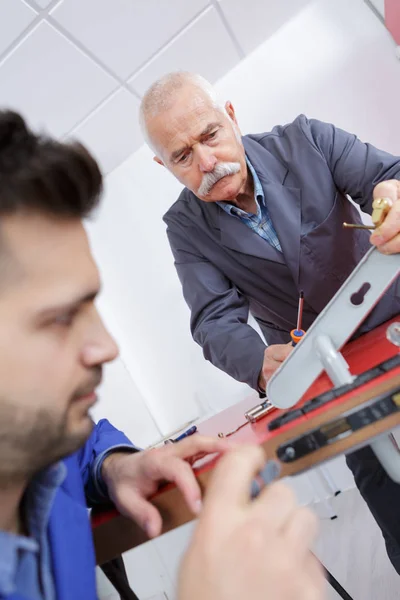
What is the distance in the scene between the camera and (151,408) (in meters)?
2.75

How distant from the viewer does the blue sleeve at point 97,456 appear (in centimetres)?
72

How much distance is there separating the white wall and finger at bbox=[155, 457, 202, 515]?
1314 mm

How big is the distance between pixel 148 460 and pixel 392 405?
342mm

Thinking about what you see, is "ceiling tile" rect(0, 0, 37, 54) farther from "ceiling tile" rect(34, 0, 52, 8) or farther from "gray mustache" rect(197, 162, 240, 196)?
"gray mustache" rect(197, 162, 240, 196)

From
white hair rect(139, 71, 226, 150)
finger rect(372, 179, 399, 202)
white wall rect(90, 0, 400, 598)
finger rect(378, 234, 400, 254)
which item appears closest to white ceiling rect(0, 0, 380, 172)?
white wall rect(90, 0, 400, 598)

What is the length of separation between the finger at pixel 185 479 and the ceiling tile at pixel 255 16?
6.61 ft

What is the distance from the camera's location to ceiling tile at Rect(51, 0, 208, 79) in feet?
5.34

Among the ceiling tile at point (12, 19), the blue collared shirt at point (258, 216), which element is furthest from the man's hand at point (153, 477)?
the ceiling tile at point (12, 19)

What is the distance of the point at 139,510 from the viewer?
58 centimetres

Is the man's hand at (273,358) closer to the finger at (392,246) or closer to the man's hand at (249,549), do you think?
the finger at (392,246)

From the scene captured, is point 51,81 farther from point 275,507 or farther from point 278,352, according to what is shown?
point 275,507

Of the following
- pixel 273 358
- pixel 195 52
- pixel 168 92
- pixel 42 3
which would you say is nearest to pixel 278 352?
pixel 273 358

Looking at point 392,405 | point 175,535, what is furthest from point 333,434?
point 175,535

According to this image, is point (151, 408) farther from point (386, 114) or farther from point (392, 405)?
point (392, 405)
